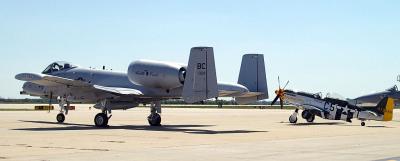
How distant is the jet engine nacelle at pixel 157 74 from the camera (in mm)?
26875

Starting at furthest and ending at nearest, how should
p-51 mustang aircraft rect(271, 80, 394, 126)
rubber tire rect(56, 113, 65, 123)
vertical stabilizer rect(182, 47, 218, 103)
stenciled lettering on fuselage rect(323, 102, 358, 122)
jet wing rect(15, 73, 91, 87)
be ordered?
1. stenciled lettering on fuselage rect(323, 102, 358, 122)
2. p-51 mustang aircraft rect(271, 80, 394, 126)
3. rubber tire rect(56, 113, 65, 123)
4. jet wing rect(15, 73, 91, 87)
5. vertical stabilizer rect(182, 47, 218, 103)

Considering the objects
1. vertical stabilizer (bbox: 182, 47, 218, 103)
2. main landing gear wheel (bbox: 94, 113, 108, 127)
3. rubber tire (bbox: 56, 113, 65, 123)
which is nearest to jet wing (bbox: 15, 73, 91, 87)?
main landing gear wheel (bbox: 94, 113, 108, 127)

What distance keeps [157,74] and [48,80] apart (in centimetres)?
523

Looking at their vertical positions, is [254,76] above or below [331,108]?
above

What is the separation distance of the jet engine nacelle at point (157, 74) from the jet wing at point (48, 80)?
7.62 feet

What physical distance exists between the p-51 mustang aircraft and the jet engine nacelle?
10.7 metres

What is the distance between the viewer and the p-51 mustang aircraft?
1286 inches

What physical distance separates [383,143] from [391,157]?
482cm

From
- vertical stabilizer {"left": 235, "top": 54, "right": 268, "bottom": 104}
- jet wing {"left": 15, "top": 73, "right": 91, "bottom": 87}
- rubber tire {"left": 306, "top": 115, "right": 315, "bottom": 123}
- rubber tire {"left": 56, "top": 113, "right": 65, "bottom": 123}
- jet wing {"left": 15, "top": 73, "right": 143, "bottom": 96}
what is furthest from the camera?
rubber tire {"left": 306, "top": 115, "right": 315, "bottom": 123}

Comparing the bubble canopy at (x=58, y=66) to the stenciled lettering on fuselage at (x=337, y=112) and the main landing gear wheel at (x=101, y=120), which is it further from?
the stenciled lettering on fuselage at (x=337, y=112)

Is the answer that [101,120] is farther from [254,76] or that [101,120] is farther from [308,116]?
[308,116]

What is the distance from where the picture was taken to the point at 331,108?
3506 centimetres

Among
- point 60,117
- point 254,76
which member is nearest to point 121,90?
point 60,117

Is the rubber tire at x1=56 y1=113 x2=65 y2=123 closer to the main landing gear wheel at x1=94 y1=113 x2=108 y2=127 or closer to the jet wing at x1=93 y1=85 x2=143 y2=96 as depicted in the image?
the jet wing at x1=93 y1=85 x2=143 y2=96
